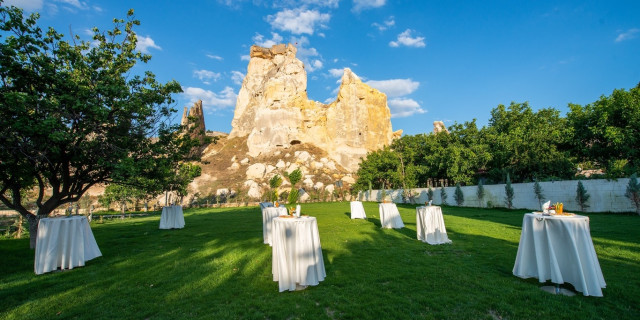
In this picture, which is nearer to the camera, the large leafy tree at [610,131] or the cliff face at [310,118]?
the large leafy tree at [610,131]

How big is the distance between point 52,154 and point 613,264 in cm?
1318

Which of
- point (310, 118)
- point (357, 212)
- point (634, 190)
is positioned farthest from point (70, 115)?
point (310, 118)

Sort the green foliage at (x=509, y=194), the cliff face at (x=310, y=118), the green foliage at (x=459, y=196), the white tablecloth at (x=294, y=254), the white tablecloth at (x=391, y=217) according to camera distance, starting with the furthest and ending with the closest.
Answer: the cliff face at (x=310, y=118) < the green foliage at (x=459, y=196) < the green foliage at (x=509, y=194) < the white tablecloth at (x=391, y=217) < the white tablecloth at (x=294, y=254)

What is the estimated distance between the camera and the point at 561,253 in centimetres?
397

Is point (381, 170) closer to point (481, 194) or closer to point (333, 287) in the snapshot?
point (481, 194)

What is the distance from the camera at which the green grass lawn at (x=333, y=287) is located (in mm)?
3400

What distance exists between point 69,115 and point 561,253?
1056 cm

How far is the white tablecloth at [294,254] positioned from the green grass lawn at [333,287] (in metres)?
0.19

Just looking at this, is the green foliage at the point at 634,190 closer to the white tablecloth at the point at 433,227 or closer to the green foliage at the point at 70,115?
the white tablecloth at the point at 433,227

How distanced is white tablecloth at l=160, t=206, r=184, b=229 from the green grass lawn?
577 cm

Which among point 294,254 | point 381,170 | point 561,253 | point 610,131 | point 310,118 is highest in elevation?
point 310,118

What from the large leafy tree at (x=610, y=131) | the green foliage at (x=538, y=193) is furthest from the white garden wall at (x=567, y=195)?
Result: the large leafy tree at (x=610, y=131)

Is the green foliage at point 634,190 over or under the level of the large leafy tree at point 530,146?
under

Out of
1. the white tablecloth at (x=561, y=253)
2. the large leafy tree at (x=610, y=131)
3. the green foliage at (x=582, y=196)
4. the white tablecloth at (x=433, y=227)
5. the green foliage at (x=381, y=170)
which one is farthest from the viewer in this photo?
the green foliage at (x=381, y=170)
